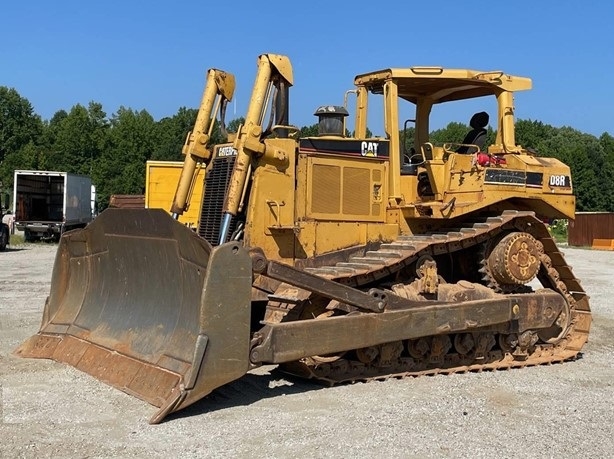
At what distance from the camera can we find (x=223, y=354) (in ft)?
20.6

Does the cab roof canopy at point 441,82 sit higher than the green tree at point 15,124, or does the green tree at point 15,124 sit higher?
the green tree at point 15,124

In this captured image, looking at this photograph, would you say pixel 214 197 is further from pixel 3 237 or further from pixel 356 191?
pixel 3 237

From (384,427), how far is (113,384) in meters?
2.61

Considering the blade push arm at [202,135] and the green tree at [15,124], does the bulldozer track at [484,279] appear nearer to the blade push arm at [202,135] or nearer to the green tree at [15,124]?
the blade push arm at [202,135]

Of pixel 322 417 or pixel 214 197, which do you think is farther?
pixel 214 197

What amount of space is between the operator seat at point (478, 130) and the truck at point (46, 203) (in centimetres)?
2560

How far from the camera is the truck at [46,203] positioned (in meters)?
32.6

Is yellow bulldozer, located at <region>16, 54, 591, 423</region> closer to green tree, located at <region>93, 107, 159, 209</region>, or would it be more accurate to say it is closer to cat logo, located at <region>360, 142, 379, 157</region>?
cat logo, located at <region>360, 142, 379, 157</region>

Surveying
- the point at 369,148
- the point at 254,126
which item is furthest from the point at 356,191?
the point at 254,126

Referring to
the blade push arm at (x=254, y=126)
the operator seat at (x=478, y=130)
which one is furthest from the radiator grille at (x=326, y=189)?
the operator seat at (x=478, y=130)

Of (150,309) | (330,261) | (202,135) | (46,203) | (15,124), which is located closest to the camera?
(150,309)

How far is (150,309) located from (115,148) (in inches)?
2581

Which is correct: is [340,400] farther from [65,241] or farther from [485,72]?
[485,72]

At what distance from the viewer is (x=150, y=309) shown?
7.47m
